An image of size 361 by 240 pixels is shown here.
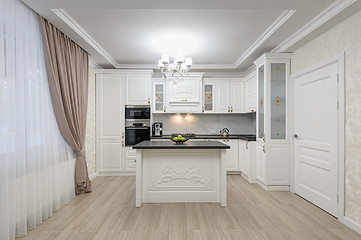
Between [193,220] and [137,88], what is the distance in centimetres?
332

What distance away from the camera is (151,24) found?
117 inches

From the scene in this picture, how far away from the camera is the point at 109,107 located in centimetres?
482

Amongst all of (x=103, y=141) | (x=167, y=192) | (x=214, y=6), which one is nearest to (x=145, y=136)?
(x=103, y=141)

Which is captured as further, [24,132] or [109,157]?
[109,157]

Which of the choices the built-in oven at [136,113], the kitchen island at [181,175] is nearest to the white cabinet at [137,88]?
the built-in oven at [136,113]

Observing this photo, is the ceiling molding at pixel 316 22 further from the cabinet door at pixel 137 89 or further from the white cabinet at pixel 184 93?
the cabinet door at pixel 137 89

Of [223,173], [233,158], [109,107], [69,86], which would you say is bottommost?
[233,158]

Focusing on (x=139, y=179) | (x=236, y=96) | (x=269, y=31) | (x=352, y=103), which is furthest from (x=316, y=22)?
(x=139, y=179)

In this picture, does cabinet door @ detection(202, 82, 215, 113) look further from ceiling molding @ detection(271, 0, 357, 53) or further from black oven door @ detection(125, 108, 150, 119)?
ceiling molding @ detection(271, 0, 357, 53)

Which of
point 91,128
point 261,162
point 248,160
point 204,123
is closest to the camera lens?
point 261,162

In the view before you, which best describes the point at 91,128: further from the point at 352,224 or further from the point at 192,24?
the point at 352,224

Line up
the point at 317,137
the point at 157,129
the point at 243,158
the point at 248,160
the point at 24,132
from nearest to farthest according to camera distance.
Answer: the point at 24,132 < the point at 317,137 < the point at 248,160 < the point at 243,158 < the point at 157,129

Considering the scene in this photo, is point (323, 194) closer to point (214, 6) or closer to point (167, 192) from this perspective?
point (167, 192)

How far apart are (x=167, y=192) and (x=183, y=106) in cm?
253
